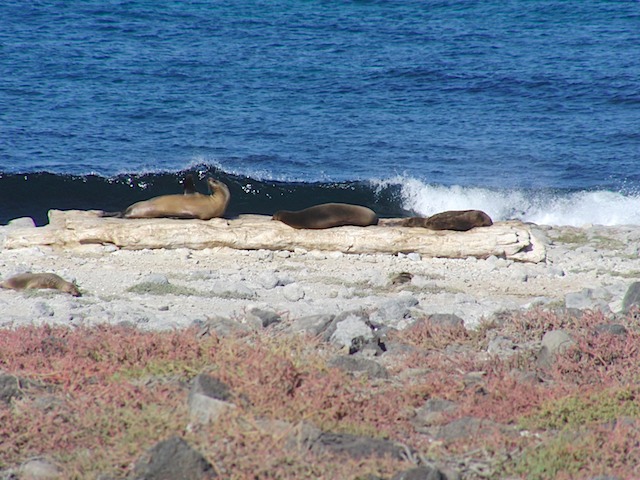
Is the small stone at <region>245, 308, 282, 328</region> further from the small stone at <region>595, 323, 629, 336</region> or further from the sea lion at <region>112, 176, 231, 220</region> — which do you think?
the sea lion at <region>112, 176, 231, 220</region>

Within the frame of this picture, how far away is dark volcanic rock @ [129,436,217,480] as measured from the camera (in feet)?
17.0

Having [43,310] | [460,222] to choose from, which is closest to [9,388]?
[43,310]

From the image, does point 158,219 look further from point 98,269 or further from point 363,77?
point 363,77

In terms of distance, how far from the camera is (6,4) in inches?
1416

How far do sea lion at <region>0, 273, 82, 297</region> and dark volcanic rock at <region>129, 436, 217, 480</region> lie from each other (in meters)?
4.82

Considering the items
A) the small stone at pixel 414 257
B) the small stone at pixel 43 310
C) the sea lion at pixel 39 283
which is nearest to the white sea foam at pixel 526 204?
the small stone at pixel 414 257

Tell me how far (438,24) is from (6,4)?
17232mm

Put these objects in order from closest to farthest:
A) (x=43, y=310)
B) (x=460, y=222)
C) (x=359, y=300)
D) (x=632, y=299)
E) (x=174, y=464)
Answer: (x=174, y=464)
(x=43, y=310)
(x=632, y=299)
(x=359, y=300)
(x=460, y=222)

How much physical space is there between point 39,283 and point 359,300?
3541 mm

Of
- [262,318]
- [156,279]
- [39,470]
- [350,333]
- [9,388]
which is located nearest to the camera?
[39,470]

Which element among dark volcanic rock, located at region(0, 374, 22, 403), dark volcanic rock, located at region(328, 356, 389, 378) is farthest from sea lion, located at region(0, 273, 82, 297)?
dark volcanic rock, located at region(328, 356, 389, 378)

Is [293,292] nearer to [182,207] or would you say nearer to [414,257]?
[414,257]

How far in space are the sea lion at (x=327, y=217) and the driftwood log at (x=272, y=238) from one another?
0.41 metres

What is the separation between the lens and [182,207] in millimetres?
→ 13078
